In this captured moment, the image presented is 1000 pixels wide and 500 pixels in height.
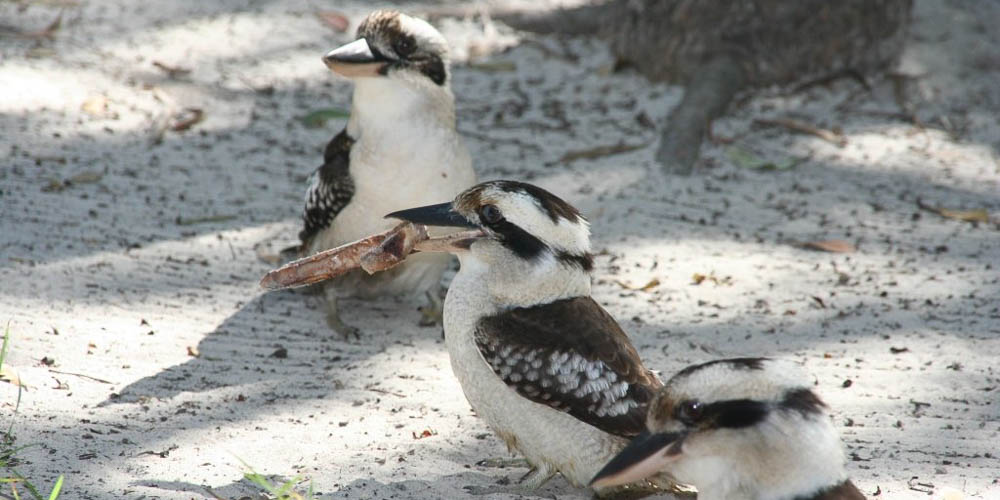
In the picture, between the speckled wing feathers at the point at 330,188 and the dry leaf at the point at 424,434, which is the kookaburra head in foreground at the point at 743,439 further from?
the speckled wing feathers at the point at 330,188

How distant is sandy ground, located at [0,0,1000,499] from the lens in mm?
4480

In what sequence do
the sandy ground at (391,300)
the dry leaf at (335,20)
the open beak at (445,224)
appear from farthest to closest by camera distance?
the dry leaf at (335,20)
the sandy ground at (391,300)
the open beak at (445,224)

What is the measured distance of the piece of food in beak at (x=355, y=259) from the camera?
4.58 meters

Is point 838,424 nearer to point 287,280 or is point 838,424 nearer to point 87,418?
point 287,280

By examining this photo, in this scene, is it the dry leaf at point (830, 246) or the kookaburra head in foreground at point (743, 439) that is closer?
the kookaburra head in foreground at point (743, 439)

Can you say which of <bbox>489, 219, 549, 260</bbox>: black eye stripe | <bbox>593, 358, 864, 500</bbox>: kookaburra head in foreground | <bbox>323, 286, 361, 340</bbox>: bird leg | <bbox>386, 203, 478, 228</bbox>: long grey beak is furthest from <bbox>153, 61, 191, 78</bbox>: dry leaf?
<bbox>593, 358, 864, 500</bbox>: kookaburra head in foreground

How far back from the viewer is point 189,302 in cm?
593

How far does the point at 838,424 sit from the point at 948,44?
230 inches

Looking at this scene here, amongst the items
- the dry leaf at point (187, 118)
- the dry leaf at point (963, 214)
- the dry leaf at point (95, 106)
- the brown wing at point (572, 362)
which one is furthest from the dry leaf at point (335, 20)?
the brown wing at point (572, 362)

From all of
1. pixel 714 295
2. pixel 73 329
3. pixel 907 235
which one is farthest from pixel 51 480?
pixel 907 235

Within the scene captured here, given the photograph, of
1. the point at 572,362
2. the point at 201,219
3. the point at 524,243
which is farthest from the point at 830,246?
the point at 201,219

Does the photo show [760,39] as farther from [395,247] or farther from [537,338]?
[537,338]

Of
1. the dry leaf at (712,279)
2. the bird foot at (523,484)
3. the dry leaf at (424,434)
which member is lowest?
the dry leaf at (424,434)

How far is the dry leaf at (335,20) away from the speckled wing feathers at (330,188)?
371 cm
